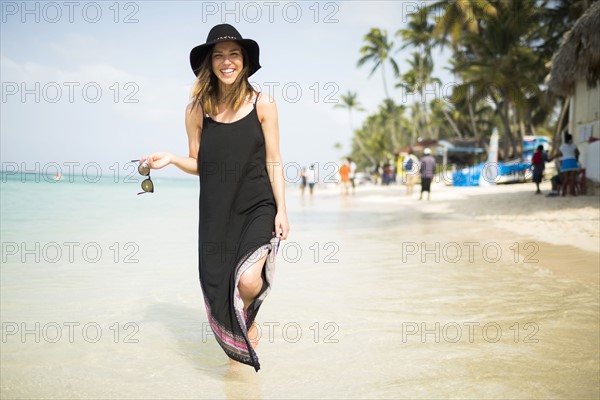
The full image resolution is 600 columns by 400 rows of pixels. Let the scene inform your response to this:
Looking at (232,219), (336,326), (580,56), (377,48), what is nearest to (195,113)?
(232,219)

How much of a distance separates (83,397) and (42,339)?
1126 mm

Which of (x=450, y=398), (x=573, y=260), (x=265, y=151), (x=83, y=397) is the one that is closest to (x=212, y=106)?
(x=265, y=151)

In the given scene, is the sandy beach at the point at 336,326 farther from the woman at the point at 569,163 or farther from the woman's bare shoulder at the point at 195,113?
the woman at the point at 569,163

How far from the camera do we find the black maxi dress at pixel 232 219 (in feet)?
8.04

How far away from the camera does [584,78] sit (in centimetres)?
1266

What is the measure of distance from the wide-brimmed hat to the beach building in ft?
34.4

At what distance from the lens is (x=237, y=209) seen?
8.23 ft

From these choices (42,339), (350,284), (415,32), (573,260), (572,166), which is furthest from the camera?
(415,32)

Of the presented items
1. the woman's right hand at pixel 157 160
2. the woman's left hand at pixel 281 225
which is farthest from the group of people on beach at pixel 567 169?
the woman's right hand at pixel 157 160

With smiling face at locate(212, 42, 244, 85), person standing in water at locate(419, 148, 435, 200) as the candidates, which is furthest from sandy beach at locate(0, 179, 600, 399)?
person standing in water at locate(419, 148, 435, 200)

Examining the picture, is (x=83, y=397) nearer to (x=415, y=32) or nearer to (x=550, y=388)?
(x=550, y=388)

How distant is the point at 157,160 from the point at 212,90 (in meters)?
0.51

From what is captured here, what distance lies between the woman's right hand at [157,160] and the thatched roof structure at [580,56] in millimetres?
10993

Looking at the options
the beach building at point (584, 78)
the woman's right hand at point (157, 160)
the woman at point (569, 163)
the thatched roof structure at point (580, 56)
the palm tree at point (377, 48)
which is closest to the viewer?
the woman's right hand at point (157, 160)
